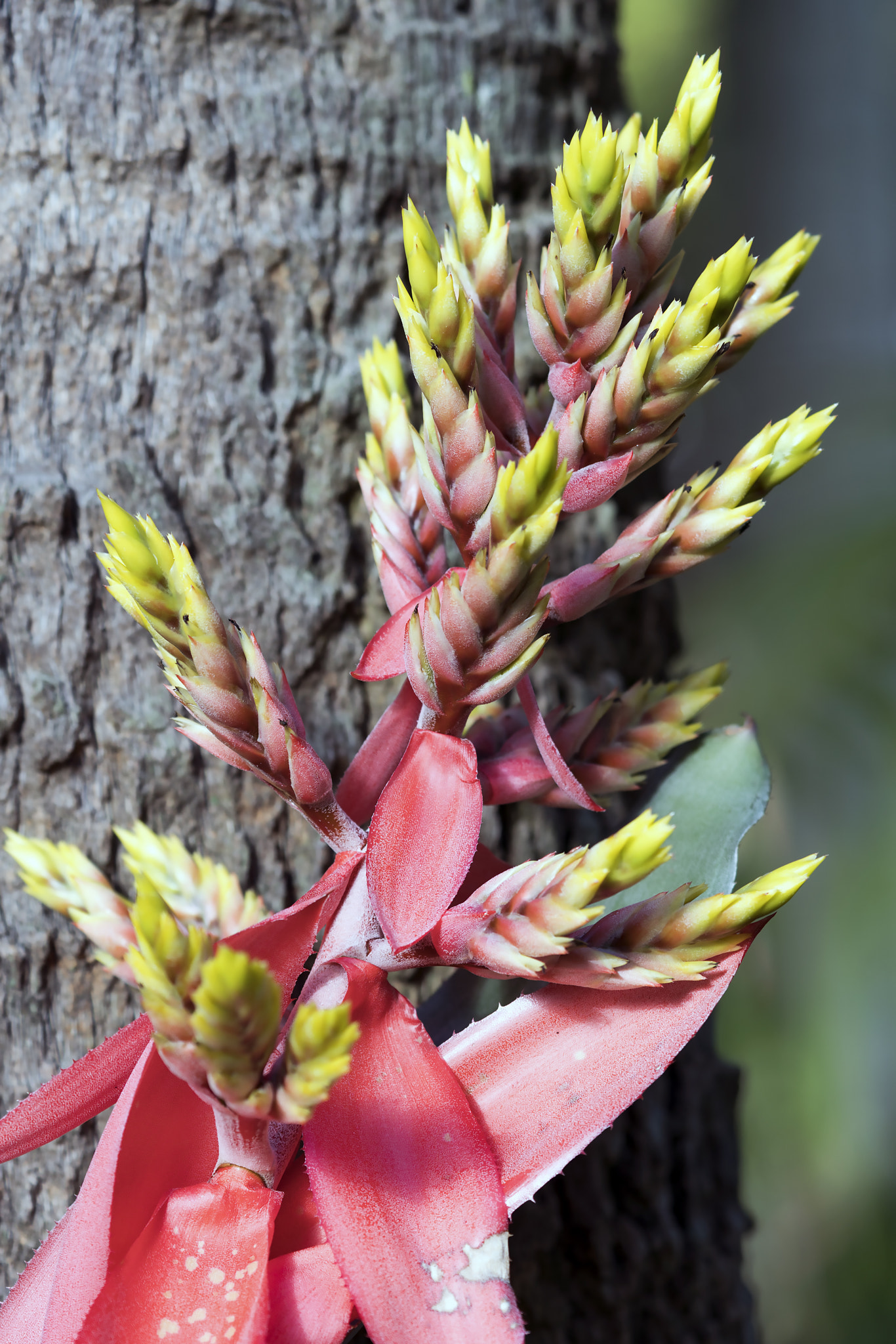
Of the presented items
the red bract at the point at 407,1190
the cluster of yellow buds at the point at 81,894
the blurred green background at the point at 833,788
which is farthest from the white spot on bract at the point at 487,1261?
the blurred green background at the point at 833,788

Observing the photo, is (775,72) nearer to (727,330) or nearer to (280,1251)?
(727,330)

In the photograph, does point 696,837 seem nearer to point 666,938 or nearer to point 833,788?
point 666,938

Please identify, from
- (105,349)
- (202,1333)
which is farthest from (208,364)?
(202,1333)

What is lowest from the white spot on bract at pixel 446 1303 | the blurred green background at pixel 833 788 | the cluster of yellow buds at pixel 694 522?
the blurred green background at pixel 833 788

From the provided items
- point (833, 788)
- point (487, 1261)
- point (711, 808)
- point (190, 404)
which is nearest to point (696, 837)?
point (711, 808)

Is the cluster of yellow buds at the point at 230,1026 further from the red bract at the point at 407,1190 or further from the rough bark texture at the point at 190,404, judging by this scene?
the rough bark texture at the point at 190,404

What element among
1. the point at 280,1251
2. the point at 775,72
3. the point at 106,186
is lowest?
the point at 280,1251
